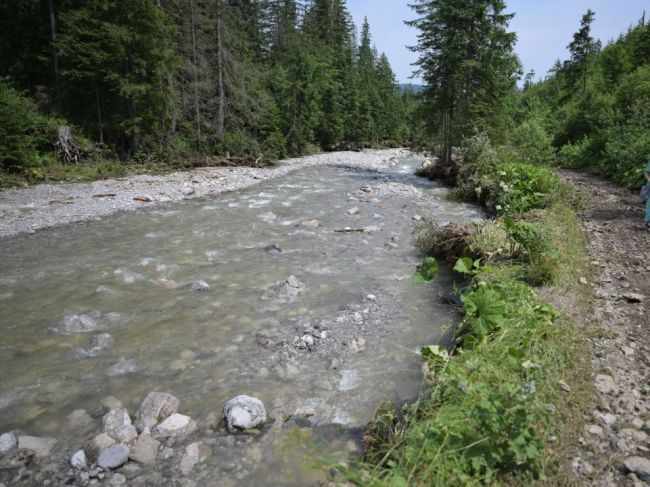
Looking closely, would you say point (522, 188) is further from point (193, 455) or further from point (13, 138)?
point (13, 138)

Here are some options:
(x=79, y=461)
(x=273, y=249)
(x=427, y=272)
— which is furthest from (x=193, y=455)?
(x=273, y=249)

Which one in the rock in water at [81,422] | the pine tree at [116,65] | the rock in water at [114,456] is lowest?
the rock in water at [81,422]

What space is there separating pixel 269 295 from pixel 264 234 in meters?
3.87

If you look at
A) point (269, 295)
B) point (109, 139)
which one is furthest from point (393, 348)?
point (109, 139)

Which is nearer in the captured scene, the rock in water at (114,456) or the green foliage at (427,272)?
the rock in water at (114,456)

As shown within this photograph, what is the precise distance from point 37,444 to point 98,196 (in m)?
11.6

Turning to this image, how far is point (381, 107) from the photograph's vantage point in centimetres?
5272

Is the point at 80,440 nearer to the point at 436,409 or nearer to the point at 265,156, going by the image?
the point at 436,409

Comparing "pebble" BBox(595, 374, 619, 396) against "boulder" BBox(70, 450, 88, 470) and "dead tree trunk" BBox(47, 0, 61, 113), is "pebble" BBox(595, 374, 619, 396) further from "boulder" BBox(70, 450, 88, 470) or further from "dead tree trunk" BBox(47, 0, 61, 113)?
"dead tree trunk" BBox(47, 0, 61, 113)

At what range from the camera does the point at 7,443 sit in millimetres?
3203

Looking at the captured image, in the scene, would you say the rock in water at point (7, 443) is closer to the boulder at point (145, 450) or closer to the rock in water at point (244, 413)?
the boulder at point (145, 450)

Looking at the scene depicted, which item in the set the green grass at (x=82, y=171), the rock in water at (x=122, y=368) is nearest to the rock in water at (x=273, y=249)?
the rock in water at (x=122, y=368)

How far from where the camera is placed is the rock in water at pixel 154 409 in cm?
349

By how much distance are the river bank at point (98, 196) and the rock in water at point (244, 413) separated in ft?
28.6
